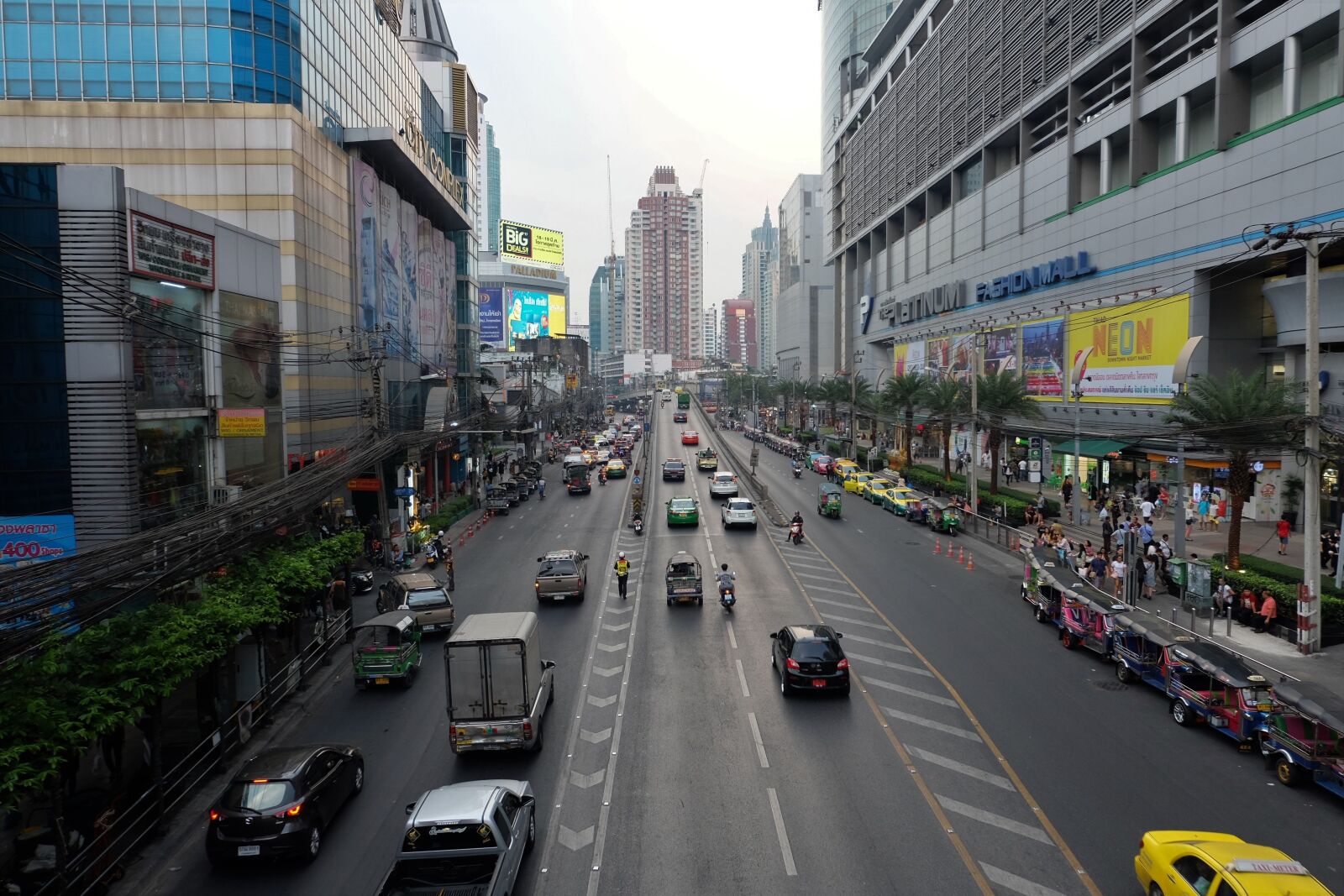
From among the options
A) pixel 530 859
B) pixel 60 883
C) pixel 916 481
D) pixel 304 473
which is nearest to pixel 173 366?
pixel 304 473

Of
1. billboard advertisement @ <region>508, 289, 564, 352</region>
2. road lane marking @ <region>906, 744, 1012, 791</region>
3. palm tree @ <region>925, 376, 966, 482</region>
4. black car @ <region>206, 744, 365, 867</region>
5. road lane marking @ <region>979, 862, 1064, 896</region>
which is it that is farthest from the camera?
billboard advertisement @ <region>508, 289, 564, 352</region>

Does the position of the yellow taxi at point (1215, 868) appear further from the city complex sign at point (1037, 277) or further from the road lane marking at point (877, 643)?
the city complex sign at point (1037, 277)

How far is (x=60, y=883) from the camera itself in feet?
38.8

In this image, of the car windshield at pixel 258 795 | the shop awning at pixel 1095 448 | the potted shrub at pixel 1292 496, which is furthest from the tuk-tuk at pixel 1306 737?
the shop awning at pixel 1095 448

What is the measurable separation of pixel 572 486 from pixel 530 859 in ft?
175

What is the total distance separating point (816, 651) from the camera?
1989 centimetres

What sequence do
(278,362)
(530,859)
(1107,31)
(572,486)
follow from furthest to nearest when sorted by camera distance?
1. (572,486)
2. (1107,31)
3. (278,362)
4. (530,859)

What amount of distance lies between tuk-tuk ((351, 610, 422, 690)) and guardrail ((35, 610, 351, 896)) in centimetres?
176

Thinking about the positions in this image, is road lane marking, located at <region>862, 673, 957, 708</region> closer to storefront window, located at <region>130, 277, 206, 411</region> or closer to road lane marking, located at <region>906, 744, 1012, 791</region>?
road lane marking, located at <region>906, 744, 1012, 791</region>

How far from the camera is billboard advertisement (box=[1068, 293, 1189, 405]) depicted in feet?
151

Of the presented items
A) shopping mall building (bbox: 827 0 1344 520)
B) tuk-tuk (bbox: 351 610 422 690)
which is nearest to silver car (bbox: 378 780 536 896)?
tuk-tuk (bbox: 351 610 422 690)

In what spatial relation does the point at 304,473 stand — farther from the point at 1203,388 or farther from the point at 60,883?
the point at 1203,388

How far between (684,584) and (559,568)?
180 inches

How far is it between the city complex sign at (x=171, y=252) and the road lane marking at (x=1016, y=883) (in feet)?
80.9
